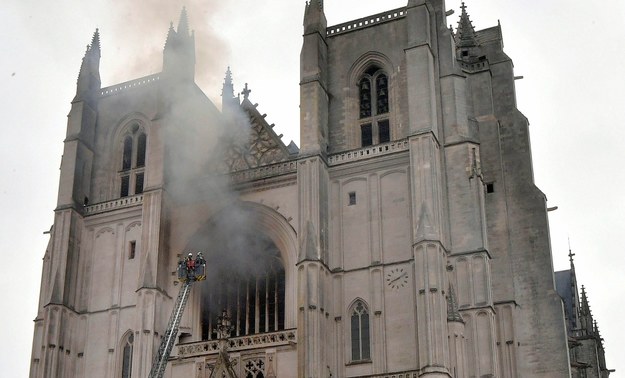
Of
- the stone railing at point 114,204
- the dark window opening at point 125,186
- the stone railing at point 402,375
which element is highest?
the dark window opening at point 125,186

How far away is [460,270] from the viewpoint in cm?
3303

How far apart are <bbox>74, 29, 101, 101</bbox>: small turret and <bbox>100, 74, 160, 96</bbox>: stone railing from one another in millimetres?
484

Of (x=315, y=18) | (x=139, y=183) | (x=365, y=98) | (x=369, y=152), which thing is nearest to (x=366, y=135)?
(x=369, y=152)

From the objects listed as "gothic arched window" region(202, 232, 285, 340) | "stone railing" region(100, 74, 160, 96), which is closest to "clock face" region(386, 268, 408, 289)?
"gothic arched window" region(202, 232, 285, 340)

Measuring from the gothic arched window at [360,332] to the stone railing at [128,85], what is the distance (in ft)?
43.7

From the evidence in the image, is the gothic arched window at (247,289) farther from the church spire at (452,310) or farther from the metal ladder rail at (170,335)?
the church spire at (452,310)

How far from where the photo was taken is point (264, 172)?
37094 millimetres

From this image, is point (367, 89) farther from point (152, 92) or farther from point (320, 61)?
point (152, 92)

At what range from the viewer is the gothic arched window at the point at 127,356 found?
35.8 metres

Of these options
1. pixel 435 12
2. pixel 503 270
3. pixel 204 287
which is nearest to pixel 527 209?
pixel 503 270

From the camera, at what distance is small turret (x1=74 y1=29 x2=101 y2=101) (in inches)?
1620

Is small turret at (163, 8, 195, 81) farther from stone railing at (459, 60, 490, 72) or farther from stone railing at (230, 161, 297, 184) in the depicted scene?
stone railing at (459, 60, 490, 72)

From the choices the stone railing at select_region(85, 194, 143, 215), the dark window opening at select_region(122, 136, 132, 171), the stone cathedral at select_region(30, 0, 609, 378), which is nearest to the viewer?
the stone cathedral at select_region(30, 0, 609, 378)

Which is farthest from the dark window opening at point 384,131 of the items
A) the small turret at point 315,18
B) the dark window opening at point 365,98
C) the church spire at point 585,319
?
the church spire at point 585,319
